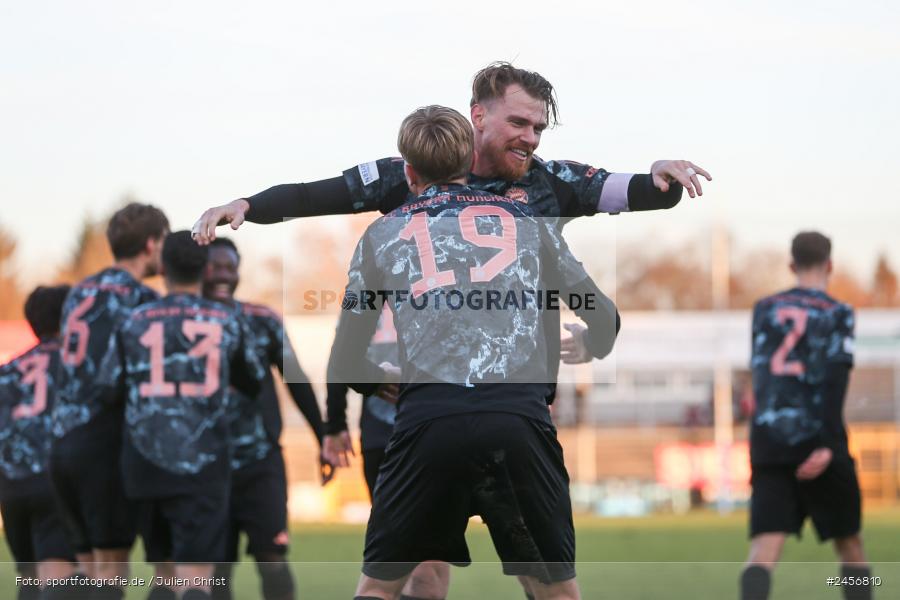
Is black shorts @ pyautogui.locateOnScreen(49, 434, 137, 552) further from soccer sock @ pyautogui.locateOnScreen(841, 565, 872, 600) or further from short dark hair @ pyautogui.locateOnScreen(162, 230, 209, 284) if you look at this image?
soccer sock @ pyautogui.locateOnScreen(841, 565, 872, 600)

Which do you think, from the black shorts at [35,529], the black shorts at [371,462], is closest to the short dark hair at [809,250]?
the black shorts at [371,462]

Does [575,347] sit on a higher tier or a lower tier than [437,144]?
lower

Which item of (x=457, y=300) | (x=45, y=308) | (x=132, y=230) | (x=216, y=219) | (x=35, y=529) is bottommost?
(x=35, y=529)

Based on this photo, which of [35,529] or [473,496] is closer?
[473,496]

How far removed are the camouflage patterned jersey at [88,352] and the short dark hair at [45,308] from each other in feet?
2.59

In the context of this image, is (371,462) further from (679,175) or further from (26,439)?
(679,175)

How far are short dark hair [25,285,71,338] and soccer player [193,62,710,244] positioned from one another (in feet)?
9.66

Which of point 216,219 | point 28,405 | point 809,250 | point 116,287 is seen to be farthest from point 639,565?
point 216,219

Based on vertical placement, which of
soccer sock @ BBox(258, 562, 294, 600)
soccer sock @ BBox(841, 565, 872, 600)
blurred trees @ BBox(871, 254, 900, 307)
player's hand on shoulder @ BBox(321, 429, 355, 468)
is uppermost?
player's hand on shoulder @ BBox(321, 429, 355, 468)

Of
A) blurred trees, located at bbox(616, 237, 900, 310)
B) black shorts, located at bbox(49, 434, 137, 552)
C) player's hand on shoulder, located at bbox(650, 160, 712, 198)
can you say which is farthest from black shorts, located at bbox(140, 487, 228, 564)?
blurred trees, located at bbox(616, 237, 900, 310)

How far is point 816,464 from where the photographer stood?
23.9 feet

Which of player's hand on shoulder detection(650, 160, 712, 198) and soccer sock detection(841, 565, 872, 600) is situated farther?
soccer sock detection(841, 565, 872, 600)

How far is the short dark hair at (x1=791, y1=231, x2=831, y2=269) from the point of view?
7574mm

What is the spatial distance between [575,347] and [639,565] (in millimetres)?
7102
